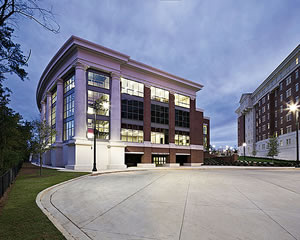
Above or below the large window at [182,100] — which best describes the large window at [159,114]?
below

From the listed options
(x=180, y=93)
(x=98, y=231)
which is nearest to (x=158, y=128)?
(x=180, y=93)

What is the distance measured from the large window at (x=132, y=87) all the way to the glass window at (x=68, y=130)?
34.2 feet

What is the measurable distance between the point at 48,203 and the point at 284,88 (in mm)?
66789

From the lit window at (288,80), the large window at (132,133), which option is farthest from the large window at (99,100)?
the lit window at (288,80)

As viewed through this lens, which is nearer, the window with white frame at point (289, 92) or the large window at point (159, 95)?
the large window at point (159, 95)

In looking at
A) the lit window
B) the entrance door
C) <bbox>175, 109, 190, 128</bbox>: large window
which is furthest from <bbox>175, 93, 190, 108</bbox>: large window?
the lit window

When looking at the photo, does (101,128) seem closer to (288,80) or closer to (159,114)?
(159,114)

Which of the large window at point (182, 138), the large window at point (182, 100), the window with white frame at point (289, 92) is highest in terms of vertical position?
the window with white frame at point (289, 92)

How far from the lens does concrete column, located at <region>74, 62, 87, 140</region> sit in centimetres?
2838

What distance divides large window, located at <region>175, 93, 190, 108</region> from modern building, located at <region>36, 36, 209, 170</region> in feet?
0.80

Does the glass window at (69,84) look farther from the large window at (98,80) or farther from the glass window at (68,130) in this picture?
the glass window at (68,130)

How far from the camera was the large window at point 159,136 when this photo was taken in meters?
38.2

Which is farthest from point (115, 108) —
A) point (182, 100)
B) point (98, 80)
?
point (182, 100)

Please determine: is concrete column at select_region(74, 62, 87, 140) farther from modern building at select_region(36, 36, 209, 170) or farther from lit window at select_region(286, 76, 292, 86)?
lit window at select_region(286, 76, 292, 86)
